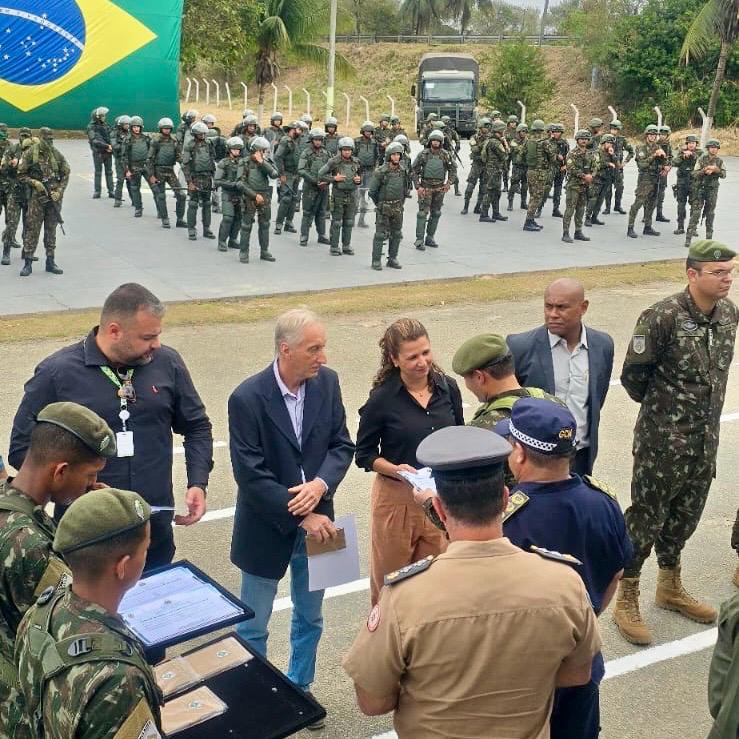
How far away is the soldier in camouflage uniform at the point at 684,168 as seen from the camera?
1725 cm

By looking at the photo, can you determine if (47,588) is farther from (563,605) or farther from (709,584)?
(709,584)

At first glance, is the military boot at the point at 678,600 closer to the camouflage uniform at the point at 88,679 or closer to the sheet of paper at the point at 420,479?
the sheet of paper at the point at 420,479

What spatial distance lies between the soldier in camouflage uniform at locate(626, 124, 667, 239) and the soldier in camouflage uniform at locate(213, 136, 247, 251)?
749cm

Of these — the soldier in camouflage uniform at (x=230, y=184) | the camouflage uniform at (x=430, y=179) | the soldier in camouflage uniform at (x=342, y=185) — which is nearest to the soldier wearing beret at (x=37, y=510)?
the soldier in camouflage uniform at (x=230, y=184)

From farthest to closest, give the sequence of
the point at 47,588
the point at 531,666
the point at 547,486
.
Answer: the point at 547,486
the point at 47,588
the point at 531,666

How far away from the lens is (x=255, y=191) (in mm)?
14055

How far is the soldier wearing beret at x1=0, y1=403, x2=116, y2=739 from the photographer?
2508mm

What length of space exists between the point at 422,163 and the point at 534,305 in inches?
Result: 170

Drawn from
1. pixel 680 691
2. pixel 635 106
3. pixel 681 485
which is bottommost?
pixel 680 691

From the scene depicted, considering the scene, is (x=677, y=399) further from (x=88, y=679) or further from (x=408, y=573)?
(x=88, y=679)

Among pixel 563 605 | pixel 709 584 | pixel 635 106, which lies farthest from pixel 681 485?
pixel 635 106

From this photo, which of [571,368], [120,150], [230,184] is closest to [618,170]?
[230,184]

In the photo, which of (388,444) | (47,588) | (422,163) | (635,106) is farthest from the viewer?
(635,106)

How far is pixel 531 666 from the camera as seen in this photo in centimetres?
226
